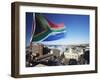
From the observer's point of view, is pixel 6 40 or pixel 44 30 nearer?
pixel 6 40

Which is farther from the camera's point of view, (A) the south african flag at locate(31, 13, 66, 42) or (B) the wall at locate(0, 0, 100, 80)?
(A) the south african flag at locate(31, 13, 66, 42)

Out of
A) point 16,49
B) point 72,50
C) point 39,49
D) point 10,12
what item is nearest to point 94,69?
point 72,50

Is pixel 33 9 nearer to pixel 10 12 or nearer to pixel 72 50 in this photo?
pixel 10 12

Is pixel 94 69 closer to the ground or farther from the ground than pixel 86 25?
closer to the ground

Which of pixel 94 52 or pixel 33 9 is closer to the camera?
pixel 33 9

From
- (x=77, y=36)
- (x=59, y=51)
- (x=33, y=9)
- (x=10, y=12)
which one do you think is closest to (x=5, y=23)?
(x=10, y=12)

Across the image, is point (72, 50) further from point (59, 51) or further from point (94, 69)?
point (94, 69)

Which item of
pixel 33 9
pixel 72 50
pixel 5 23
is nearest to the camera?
pixel 5 23

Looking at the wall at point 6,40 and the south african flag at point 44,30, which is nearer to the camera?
the wall at point 6,40

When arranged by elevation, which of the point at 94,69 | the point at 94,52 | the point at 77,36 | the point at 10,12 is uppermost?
the point at 10,12

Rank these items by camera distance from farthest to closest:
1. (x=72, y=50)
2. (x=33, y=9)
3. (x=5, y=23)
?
1. (x=72, y=50)
2. (x=33, y=9)
3. (x=5, y=23)
